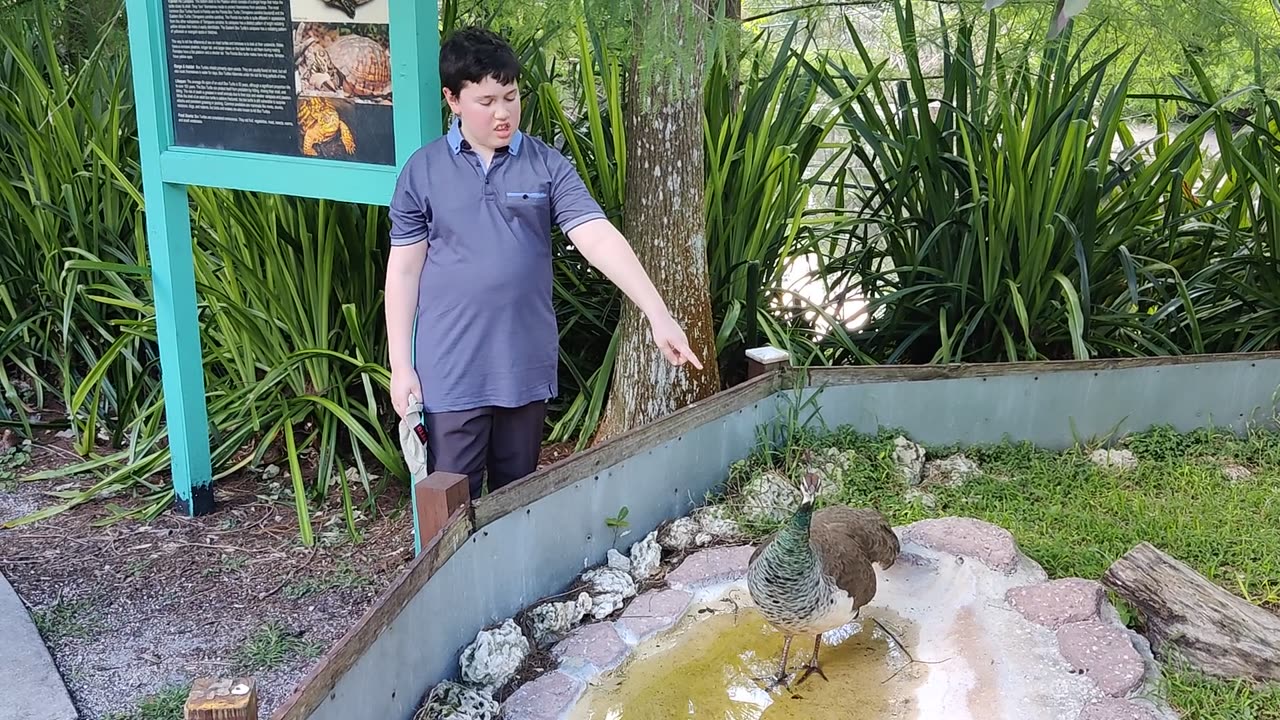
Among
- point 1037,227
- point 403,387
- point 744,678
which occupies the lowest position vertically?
point 744,678

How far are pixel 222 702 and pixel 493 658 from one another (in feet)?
3.17

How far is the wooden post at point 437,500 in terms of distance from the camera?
2420mm

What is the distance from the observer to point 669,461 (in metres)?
3.27

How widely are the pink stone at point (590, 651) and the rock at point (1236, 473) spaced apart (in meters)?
2.28

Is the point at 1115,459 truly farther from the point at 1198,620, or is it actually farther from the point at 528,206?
the point at 528,206

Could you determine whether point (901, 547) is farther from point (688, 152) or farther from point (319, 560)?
point (319, 560)

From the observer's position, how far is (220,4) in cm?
325

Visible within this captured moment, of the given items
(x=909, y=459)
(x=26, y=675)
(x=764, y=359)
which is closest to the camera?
(x=26, y=675)

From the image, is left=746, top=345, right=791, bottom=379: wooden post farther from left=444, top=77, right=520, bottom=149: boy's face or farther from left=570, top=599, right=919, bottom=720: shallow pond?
left=444, top=77, right=520, bottom=149: boy's face

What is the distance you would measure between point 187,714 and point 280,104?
1998 mm

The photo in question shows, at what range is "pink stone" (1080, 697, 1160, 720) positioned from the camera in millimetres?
2342

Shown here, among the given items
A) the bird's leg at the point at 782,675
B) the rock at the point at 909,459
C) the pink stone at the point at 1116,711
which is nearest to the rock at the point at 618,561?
the bird's leg at the point at 782,675

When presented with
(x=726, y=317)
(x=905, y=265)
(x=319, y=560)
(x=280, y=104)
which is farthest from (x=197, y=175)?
(x=905, y=265)

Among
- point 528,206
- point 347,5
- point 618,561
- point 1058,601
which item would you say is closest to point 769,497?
point 618,561
